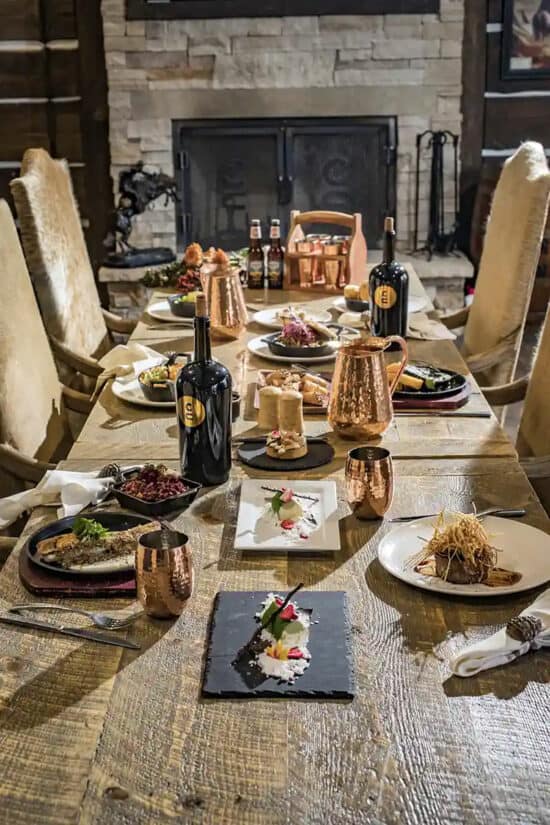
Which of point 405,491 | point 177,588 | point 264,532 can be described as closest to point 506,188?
point 405,491

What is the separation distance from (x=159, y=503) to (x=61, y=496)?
153mm

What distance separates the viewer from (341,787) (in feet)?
3.13

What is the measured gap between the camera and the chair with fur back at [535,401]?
7.34 feet

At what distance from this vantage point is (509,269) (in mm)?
2918

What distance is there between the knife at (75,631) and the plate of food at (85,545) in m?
0.11

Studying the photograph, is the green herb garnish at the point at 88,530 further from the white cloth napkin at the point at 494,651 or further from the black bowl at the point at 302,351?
the black bowl at the point at 302,351

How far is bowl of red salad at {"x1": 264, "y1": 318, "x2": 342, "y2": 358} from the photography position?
240 centimetres

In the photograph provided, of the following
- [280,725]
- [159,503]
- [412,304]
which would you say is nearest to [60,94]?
[412,304]

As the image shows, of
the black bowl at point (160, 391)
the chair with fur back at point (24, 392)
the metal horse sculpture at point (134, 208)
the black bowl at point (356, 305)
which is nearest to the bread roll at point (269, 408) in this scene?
the black bowl at point (160, 391)

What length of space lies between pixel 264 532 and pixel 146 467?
0.81 ft

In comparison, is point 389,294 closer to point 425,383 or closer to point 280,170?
point 425,383

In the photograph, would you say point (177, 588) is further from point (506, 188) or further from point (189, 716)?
point (506, 188)

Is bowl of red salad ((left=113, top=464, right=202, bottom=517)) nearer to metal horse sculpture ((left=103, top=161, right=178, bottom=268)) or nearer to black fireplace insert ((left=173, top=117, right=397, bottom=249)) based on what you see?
metal horse sculpture ((left=103, top=161, right=178, bottom=268))

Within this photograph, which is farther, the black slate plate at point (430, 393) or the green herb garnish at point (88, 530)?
the black slate plate at point (430, 393)
